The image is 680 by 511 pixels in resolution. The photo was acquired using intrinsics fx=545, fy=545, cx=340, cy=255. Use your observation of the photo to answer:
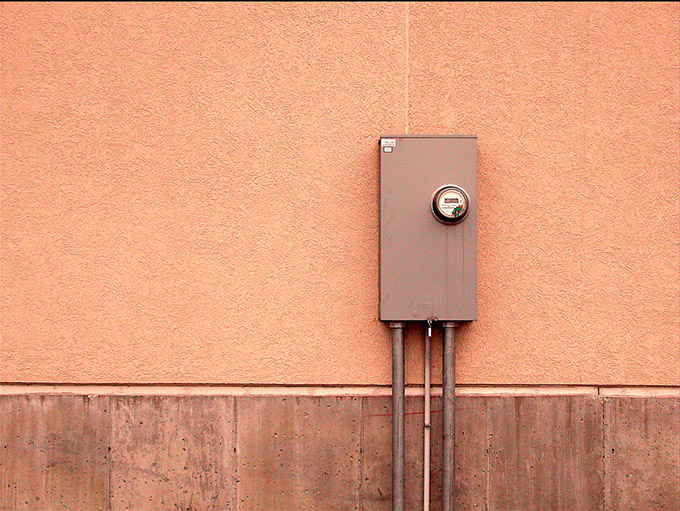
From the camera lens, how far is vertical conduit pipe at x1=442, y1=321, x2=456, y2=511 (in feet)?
9.11

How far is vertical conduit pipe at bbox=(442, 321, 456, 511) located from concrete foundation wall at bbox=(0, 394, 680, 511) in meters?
0.08

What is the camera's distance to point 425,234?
2.71m

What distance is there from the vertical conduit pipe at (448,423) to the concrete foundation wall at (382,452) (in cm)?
8

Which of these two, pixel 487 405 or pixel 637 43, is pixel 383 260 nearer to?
pixel 487 405

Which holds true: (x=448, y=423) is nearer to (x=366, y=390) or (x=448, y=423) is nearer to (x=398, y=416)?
(x=398, y=416)

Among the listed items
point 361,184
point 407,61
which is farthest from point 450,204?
point 407,61

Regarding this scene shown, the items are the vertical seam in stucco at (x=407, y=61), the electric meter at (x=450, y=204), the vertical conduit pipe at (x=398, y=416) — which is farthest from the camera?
the vertical seam in stucco at (x=407, y=61)

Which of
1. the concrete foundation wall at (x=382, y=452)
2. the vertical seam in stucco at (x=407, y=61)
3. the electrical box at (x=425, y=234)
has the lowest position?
the concrete foundation wall at (x=382, y=452)

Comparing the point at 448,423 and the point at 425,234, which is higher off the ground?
the point at 425,234

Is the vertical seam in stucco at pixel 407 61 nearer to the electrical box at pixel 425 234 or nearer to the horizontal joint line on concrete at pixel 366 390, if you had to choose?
the electrical box at pixel 425 234

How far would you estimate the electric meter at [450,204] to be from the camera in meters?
2.67

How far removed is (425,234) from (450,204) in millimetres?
191

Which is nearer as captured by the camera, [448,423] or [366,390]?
[448,423]

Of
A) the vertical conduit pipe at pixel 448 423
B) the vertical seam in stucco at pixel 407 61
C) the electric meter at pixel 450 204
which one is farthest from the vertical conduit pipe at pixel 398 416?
the vertical seam in stucco at pixel 407 61
